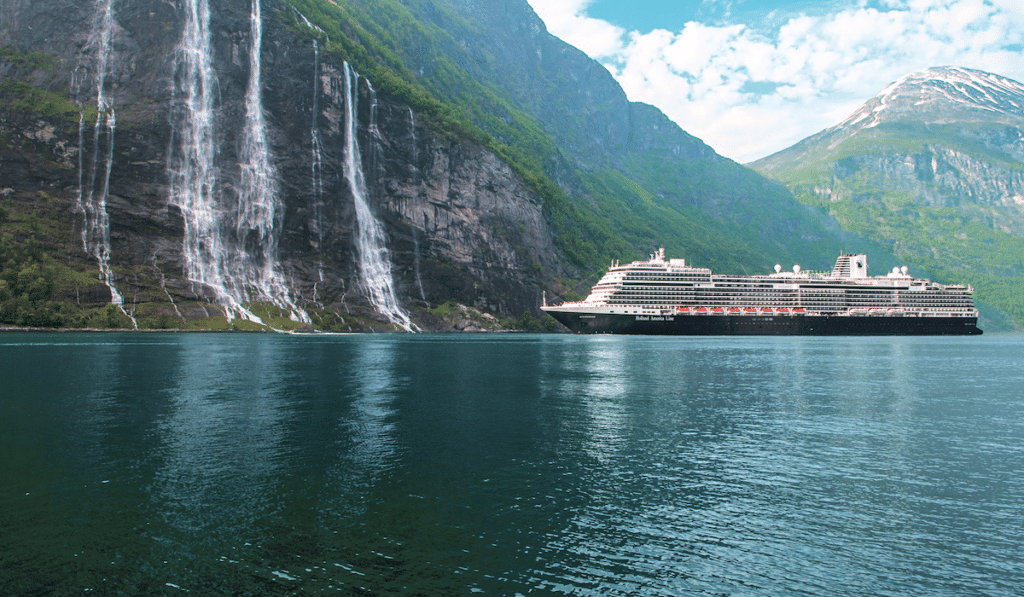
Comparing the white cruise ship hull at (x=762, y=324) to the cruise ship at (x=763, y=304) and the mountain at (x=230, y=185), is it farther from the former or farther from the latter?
the mountain at (x=230, y=185)

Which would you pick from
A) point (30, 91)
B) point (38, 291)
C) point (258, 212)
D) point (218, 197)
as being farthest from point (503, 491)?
point (30, 91)

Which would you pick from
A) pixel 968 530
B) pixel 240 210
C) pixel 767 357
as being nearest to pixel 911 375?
pixel 767 357

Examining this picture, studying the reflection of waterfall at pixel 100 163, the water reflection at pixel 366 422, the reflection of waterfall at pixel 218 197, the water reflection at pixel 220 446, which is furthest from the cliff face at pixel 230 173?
the water reflection at pixel 220 446

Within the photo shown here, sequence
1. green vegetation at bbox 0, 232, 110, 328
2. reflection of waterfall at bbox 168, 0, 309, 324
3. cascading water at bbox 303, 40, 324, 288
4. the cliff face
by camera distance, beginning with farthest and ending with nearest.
Result: cascading water at bbox 303, 40, 324, 288
reflection of waterfall at bbox 168, 0, 309, 324
the cliff face
green vegetation at bbox 0, 232, 110, 328

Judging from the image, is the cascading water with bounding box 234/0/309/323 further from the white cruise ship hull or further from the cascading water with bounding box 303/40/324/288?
the white cruise ship hull

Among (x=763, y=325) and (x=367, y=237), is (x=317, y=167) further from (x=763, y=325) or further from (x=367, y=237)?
(x=763, y=325)

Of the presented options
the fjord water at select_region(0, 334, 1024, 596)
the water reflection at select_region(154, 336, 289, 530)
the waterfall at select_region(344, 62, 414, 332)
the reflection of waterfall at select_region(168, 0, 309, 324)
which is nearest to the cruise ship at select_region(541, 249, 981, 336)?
the waterfall at select_region(344, 62, 414, 332)
